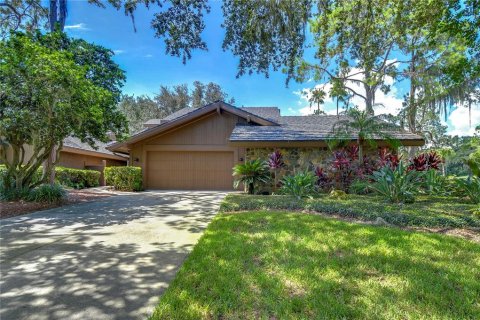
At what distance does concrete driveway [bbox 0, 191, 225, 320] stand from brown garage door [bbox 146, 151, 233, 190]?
6.96 m

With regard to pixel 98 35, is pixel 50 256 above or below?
below

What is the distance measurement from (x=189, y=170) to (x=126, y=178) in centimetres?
292

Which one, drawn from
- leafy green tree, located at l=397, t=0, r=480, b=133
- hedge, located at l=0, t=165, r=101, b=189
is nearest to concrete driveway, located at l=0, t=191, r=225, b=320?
hedge, located at l=0, t=165, r=101, b=189

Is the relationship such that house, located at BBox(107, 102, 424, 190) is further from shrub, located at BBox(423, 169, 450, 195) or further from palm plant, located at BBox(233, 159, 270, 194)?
shrub, located at BBox(423, 169, 450, 195)

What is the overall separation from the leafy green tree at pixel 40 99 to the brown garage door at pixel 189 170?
524 centimetres

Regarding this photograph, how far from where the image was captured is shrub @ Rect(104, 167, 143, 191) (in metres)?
12.4

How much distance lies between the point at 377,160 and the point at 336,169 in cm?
155

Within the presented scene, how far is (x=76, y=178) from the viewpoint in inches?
547

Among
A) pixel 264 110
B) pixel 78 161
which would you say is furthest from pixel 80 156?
pixel 264 110

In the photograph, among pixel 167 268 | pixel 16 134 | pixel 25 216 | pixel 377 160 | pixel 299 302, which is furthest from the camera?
pixel 377 160

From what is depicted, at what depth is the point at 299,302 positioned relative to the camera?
2.38 meters

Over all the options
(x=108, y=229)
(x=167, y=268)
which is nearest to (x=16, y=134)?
(x=108, y=229)

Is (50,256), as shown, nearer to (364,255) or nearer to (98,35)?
(364,255)

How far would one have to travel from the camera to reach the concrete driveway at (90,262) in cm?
239
